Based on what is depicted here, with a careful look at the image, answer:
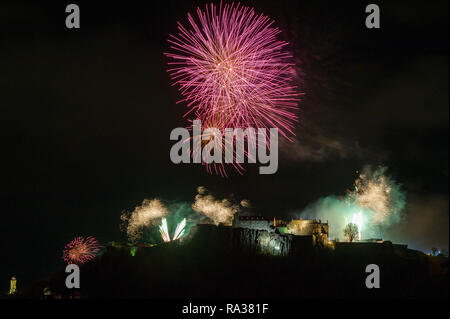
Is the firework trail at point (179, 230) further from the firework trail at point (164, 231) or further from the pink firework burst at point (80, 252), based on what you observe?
the pink firework burst at point (80, 252)

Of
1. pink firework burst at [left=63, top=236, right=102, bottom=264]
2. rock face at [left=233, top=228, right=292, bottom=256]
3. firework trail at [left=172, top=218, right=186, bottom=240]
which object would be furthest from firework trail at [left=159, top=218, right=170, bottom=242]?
rock face at [left=233, top=228, right=292, bottom=256]

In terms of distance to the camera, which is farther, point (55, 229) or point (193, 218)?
point (55, 229)

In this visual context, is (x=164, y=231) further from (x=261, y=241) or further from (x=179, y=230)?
(x=261, y=241)

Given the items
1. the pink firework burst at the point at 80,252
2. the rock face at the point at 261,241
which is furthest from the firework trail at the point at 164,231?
the rock face at the point at 261,241

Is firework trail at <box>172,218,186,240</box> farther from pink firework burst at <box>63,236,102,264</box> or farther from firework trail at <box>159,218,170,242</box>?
pink firework burst at <box>63,236,102,264</box>
